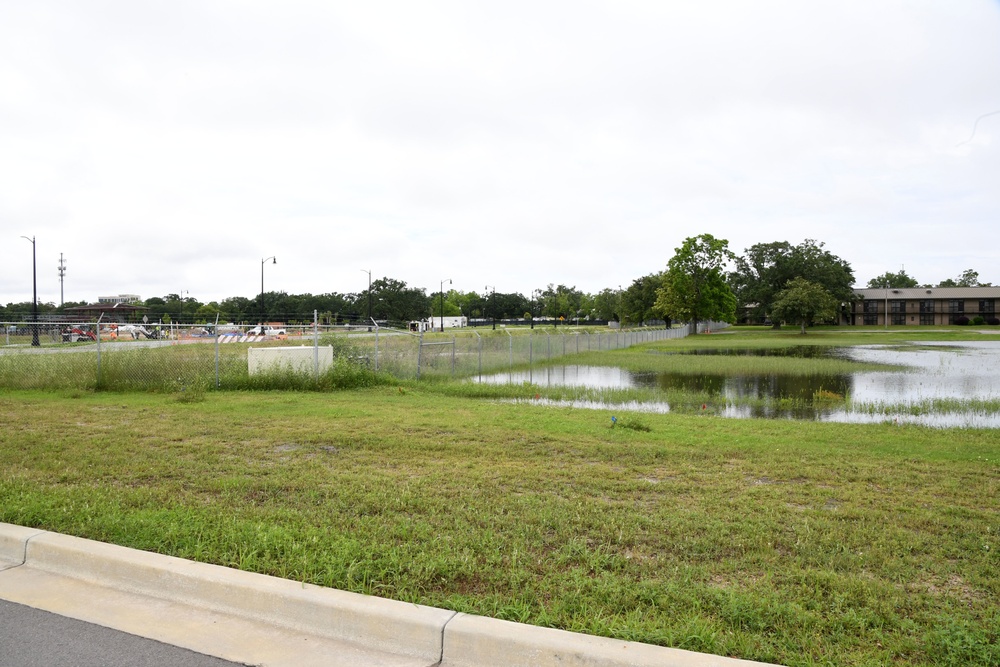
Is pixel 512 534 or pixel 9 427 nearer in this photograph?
pixel 512 534

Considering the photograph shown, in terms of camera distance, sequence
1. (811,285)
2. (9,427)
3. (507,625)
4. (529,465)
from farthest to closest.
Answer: (811,285), (9,427), (529,465), (507,625)

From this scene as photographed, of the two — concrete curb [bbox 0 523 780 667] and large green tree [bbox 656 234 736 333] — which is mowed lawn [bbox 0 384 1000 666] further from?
large green tree [bbox 656 234 736 333]

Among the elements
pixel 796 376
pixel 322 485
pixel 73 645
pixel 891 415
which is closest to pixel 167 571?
pixel 73 645

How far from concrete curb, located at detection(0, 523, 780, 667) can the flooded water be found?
10812 millimetres

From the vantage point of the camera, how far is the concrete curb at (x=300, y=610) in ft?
11.3

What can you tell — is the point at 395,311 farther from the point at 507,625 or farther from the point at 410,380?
the point at 507,625

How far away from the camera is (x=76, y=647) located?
3740 millimetres

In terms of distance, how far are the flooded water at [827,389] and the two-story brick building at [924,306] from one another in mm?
95950

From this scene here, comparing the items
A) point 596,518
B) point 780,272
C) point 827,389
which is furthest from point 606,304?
point 596,518

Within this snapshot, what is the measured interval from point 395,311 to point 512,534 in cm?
9885

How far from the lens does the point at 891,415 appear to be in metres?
13.6

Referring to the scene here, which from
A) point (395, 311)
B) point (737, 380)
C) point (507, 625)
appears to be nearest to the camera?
point (507, 625)

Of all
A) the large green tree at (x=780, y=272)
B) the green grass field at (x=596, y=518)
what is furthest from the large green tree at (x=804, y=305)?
the green grass field at (x=596, y=518)

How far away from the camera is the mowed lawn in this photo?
3.75m
